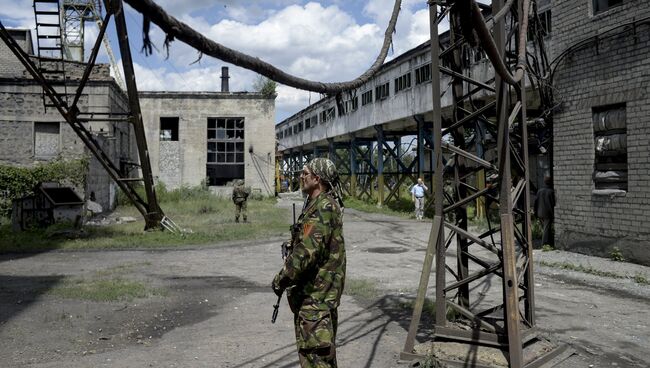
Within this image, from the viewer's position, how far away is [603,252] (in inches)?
402

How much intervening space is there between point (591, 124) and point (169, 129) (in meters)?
25.9

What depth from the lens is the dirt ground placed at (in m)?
4.91

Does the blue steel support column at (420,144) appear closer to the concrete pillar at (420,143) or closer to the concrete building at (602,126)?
the concrete pillar at (420,143)

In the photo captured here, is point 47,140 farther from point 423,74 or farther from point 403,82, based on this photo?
point 423,74

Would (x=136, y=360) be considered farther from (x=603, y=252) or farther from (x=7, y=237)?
(x=7, y=237)

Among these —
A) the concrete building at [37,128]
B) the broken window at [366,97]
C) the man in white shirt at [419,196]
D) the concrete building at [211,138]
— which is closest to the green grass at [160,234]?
the concrete building at [37,128]

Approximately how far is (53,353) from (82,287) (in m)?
3.08

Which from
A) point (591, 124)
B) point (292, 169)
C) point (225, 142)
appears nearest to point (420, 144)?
point (591, 124)

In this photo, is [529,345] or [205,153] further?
[205,153]

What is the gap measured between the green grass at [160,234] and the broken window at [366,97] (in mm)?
8384

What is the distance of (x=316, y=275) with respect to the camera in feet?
10.8

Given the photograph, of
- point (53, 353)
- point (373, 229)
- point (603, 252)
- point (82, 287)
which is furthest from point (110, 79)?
point (603, 252)

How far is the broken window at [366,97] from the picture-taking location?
25.5 m

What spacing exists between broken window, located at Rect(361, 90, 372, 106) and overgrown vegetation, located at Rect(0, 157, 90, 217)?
1414cm
